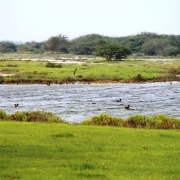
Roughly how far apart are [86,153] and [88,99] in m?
37.4

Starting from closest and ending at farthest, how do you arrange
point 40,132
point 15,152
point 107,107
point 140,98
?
point 15,152, point 40,132, point 107,107, point 140,98

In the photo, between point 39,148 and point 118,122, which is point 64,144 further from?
point 118,122

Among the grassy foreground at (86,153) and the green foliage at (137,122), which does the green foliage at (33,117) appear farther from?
the green foliage at (137,122)

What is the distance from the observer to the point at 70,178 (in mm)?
14109

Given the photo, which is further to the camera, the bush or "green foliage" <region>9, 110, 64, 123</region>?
"green foliage" <region>9, 110, 64, 123</region>

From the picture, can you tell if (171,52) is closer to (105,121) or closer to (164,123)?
(164,123)

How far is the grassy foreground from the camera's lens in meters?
14.8

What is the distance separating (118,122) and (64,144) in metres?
10.2

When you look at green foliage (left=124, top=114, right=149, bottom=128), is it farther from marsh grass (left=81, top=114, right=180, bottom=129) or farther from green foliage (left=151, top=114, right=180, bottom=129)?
green foliage (left=151, top=114, right=180, bottom=129)

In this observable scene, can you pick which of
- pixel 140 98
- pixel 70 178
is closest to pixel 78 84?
pixel 140 98

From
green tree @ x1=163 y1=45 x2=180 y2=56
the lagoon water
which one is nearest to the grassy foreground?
the lagoon water

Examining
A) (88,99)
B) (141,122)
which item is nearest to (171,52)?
(88,99)

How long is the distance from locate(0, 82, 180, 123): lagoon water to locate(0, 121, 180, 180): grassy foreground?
14.7m

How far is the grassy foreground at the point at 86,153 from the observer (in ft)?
48.6
